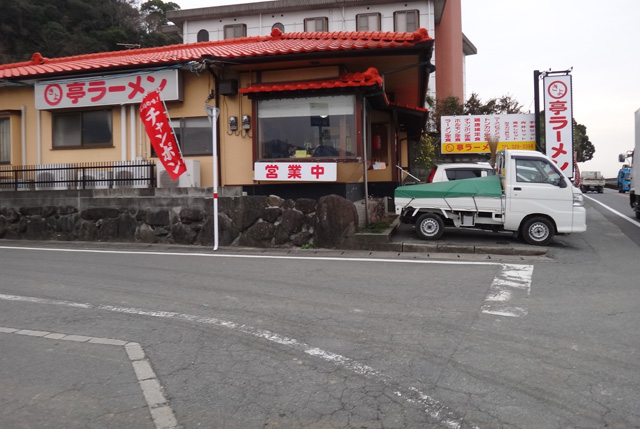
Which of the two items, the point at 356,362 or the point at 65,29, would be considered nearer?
the point at 356,362

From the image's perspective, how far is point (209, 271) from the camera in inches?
329

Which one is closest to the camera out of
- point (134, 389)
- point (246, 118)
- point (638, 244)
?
point (134, 389)

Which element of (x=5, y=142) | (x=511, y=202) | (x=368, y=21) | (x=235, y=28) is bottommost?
(x=511, y=202)

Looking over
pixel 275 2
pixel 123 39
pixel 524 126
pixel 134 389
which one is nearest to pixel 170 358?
pixel 134 389

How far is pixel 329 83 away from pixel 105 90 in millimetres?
6131

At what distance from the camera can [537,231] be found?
10531 millimetres

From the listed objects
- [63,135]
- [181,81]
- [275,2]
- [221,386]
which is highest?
A: [275,2]

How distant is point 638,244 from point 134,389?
11593 mm

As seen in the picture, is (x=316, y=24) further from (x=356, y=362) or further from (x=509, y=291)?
(x=356, y=362)

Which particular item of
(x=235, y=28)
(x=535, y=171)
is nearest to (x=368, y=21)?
(x=235, y=28)

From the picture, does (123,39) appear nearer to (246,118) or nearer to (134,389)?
(246,118)

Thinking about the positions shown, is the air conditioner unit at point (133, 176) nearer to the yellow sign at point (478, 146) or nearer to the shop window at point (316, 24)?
the yellow sign at point (478, 146)

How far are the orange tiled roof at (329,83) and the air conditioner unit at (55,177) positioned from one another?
5282 mm

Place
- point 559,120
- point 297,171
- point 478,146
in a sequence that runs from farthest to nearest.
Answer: point 478,146 → point 559,120 → point 297,171
